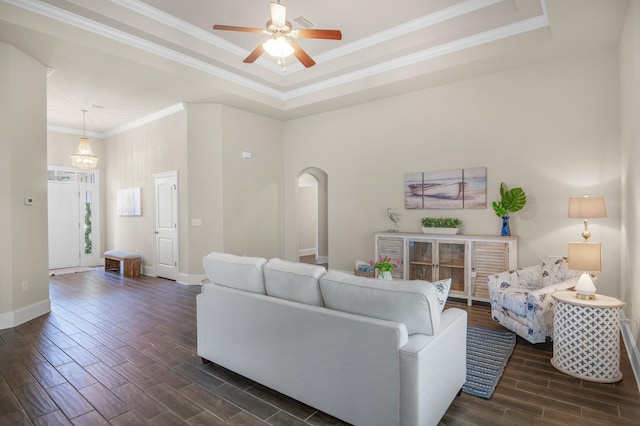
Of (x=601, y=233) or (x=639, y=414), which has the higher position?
(x=601, y=233)

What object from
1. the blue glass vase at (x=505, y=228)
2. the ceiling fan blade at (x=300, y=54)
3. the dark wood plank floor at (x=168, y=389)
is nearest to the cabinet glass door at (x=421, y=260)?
the blue glass vase at (x=505, y=228)

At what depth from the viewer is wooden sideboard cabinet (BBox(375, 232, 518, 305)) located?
4605 mm

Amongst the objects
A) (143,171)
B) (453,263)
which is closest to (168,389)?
(453,263)


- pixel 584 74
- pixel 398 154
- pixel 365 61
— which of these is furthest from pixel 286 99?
pixel 584 74

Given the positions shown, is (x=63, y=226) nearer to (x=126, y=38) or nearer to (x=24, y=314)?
(x=24, y=314)

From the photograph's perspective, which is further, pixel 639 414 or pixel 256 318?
pixel 256 318

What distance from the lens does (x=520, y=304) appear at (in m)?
3.41

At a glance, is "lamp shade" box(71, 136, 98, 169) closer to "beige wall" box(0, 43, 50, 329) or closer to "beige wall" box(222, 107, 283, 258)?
"beige wall" box(0, 43, 50, 329)

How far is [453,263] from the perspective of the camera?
4.97 metres

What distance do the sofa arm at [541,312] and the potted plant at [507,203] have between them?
1.55 metres

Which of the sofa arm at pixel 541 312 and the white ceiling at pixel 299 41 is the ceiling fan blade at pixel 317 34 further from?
the sofa arm at pixel 541 312

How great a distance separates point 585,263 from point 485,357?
119cm

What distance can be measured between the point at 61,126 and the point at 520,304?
32.4 ft

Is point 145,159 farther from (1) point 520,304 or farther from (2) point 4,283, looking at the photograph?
(1) point 520,304
